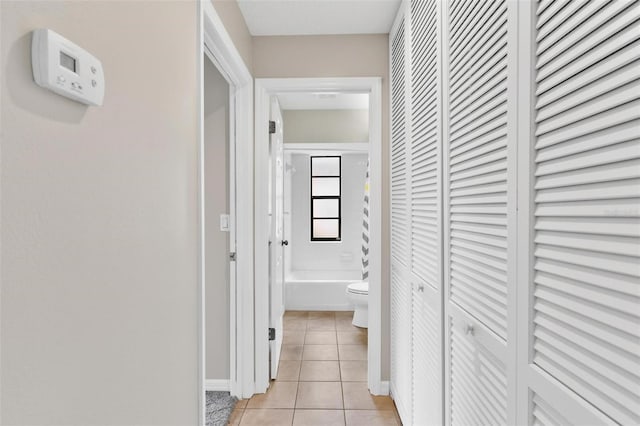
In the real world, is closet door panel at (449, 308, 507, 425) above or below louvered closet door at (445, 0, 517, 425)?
below

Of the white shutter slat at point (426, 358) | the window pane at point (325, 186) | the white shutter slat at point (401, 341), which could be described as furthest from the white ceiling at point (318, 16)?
the window pane at point (325, 186)

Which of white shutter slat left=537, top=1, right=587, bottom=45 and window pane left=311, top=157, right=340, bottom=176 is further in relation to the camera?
window pane left=311, top=157, right=340, bottom=176

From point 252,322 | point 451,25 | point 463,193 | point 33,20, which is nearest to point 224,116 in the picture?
point 252,322

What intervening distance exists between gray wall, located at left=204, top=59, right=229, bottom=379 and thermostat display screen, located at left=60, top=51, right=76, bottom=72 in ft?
5.91

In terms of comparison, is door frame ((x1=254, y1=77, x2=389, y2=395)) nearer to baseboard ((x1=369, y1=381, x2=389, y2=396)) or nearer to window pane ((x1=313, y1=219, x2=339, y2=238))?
baseboard ((x1=369, y1=381, x2=389, y2=396))

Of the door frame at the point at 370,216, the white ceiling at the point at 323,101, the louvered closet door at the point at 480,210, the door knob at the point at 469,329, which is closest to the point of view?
the louvered closet door at the point at 480,210

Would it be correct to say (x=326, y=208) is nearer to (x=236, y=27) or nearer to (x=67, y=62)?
(x=236, y=27)

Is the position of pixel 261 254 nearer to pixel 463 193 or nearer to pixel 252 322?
pixel 252 322

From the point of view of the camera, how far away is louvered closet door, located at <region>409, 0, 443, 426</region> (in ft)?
4.97

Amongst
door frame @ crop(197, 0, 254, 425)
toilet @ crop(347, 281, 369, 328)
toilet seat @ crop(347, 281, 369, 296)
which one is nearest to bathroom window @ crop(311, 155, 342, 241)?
toilet seat @ crop(347, 281, 369, 296)

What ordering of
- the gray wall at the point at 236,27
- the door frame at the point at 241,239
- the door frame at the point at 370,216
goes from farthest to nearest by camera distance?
the door frame at the point at 370,216 < the door frame at the point at 241,239 < the gray wall at the point at 236,27

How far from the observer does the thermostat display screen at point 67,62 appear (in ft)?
2.22

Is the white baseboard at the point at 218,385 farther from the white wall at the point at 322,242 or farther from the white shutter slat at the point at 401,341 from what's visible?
the white wall at the point at 322,242

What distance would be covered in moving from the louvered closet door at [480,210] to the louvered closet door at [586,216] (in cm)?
12
